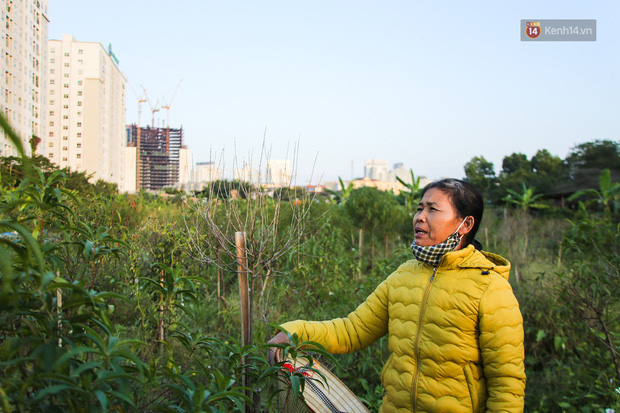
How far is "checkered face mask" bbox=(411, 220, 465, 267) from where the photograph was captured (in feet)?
5.72

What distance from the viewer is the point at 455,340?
1.63 m

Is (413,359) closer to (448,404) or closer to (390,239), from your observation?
(448,404)

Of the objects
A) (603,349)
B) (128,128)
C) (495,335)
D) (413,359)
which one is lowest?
(603,349)

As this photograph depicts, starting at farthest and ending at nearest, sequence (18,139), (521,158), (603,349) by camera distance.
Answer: (521,158), (603,349), (18,139)

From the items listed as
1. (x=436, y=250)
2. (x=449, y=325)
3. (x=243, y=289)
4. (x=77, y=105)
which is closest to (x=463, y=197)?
(x=436, y=250)

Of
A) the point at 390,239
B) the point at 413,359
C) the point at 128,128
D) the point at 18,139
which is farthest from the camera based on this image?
the point at 128,128

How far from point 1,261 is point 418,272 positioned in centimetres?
152

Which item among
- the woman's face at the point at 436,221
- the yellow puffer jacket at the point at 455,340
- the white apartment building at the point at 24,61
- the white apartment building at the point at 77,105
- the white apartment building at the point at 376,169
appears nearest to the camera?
the yellow puffer jacket at the point at 455,340

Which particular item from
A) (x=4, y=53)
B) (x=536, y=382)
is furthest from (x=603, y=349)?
(x=4, y=53)

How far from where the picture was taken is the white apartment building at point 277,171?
2.94 meters

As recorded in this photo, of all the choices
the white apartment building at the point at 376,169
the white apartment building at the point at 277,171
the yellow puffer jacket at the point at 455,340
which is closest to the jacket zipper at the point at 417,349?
the yellow puffer jacket at the point at 455,340

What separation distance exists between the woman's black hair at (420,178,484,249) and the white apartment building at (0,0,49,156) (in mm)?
36270

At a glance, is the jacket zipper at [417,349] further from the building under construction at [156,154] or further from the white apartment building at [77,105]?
the building under construction at [156,154]

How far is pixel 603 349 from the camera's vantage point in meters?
3.98
